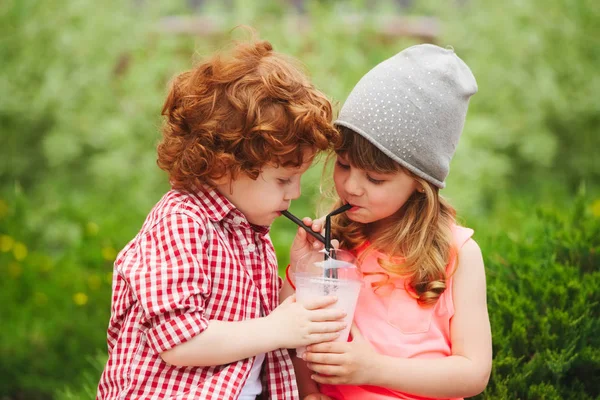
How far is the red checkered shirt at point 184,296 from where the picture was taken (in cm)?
221

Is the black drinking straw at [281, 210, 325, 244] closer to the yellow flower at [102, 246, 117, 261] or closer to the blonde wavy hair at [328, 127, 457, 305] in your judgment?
the blonde wavy hair at [328, 127, 457, 305]

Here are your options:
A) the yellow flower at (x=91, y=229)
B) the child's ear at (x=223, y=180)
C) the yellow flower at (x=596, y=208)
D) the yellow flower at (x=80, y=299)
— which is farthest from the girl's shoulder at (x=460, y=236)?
the yellow flower at (x=91, y=229)

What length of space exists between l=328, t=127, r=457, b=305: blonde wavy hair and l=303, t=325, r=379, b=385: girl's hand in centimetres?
31

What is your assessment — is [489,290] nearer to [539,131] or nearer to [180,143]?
[180,143]

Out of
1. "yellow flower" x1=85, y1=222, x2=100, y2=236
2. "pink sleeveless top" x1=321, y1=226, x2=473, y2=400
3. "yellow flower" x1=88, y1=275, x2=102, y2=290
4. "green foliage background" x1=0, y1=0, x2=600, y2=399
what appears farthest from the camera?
"green foliage background" x1=0, y1=0, x2=600, y2=399

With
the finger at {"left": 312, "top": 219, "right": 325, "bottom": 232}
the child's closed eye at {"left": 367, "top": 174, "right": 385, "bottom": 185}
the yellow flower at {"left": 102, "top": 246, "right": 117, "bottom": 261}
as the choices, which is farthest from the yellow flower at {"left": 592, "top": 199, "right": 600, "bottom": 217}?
the yellow flower at {"left": 102, "top": 246, "right": 117, "bottom": 261}

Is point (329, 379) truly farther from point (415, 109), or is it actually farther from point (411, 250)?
point (415, 109)

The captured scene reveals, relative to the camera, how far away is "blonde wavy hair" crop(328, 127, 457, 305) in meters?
2.55

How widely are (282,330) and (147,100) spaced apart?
4175mm

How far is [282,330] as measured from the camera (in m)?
2.32

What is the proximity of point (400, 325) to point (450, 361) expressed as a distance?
0.69ft

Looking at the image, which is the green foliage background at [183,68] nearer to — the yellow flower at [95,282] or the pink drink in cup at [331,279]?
the yellow flower at [95,282]

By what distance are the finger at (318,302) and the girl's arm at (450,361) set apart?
0.13 metres

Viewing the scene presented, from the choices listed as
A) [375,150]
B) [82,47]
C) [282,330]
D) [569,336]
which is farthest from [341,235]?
[82,47]
